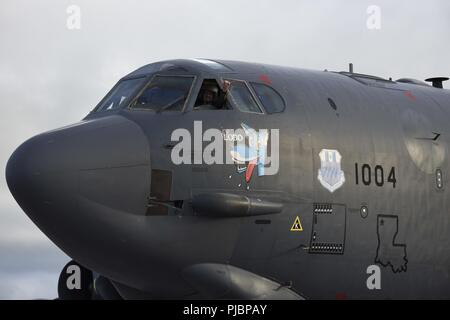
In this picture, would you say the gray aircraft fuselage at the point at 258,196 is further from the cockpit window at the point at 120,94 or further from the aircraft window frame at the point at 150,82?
the cockpit window at the point at 120,94

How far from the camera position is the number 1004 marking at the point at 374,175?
13.9 meters

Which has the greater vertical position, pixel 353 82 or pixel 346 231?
pixel 353 82

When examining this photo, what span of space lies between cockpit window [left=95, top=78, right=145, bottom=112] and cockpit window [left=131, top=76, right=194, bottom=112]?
216 mm

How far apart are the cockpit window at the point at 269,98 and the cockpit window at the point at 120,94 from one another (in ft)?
5.62

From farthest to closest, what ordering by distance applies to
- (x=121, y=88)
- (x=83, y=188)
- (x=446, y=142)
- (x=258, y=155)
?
1. (x=446, y=142)
2. (x=121, y=88)
3. (x=258, y=155)
4. (x=83, y=188)

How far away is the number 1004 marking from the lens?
1390 cm

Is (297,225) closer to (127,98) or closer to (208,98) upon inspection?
(208,98)

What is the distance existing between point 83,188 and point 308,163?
3350mm

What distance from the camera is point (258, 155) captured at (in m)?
13.0

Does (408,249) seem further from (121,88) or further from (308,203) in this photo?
(121,88)

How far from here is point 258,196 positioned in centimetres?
1284

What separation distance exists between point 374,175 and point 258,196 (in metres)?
2.21

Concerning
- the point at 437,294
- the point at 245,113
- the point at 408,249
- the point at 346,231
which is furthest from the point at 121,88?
the point at 437,294

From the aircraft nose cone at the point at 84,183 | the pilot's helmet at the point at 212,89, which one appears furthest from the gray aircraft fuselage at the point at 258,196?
the pilot's helmet at the point at 212,89
